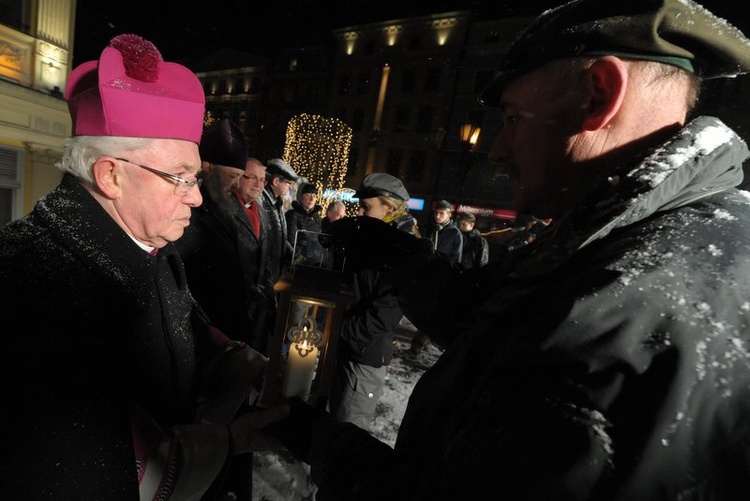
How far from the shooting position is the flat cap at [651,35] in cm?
82

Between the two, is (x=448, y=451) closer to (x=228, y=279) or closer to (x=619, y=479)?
(x=619, y=479)

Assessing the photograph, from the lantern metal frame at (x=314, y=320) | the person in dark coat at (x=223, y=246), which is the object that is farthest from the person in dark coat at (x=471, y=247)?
the lantern metal frame at (x=314, y=320)

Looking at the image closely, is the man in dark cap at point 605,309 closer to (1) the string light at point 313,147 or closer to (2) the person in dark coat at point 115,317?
(2) the person in dark coat at point 115,317

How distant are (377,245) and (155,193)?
1027 millimetres

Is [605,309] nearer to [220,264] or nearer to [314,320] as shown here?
[314,320]

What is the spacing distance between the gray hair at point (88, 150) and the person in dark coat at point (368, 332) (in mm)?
1841

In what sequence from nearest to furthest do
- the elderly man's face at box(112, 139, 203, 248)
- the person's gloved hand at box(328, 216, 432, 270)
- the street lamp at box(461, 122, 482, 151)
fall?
the elderly man's face at box(112, 139, 203, 248) → the person's gloved hand at box(328, 216, 432, 270) → the street lamp at box(461, 122, 482, 151)

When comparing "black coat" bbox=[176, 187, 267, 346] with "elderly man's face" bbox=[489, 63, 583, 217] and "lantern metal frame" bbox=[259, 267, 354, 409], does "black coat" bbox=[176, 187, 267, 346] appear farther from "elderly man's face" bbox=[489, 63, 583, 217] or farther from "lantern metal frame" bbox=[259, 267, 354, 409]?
"elderly man's face" bbox=[489, 63, 583, 217]

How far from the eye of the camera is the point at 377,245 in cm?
191

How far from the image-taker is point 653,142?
0.87m

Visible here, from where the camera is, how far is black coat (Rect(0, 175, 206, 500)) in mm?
926

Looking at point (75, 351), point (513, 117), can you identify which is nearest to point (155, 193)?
point (75, 351)

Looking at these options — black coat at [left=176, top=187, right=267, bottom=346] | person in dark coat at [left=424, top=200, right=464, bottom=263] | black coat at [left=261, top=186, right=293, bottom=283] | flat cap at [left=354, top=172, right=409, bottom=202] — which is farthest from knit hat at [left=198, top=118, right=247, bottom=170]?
person in dark coat at [left=424, top=200, right=464, bottom=263]

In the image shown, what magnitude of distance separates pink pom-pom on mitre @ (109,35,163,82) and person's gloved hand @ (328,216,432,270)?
3.34ft
